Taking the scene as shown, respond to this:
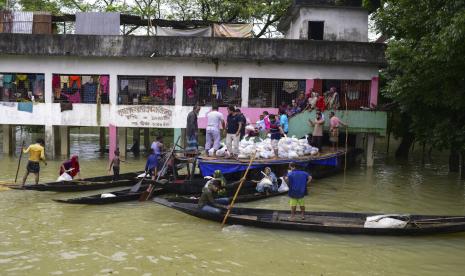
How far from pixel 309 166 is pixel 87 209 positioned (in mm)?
8296

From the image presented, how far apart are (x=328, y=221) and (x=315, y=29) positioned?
15.1m

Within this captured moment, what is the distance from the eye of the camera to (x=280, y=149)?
52.2 ft

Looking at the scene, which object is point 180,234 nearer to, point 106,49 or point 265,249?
point 265,249

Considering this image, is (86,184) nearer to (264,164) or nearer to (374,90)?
(264,164)

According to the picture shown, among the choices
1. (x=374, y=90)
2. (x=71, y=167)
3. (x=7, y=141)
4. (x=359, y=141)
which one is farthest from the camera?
(x=359, y=141)

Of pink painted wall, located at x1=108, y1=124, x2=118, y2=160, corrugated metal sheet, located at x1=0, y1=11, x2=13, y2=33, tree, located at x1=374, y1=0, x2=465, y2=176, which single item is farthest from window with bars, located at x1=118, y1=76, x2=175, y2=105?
tree, located at x1=374, y1=0, x2=465, y2=176

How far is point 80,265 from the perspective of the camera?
26.6 ft

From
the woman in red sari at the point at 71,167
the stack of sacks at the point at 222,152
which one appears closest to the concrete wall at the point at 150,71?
the stack of sacks at the point at 222,152

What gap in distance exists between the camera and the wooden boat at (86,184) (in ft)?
41.8

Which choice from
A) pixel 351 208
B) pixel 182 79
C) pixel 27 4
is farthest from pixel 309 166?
pixel 27 4

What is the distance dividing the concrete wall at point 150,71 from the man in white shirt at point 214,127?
660cm

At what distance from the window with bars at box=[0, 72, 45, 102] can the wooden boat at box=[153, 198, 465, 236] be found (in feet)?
46.3

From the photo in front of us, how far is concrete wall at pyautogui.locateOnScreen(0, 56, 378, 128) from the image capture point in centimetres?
2172

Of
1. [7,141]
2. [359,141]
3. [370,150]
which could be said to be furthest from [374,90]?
[7,141]
